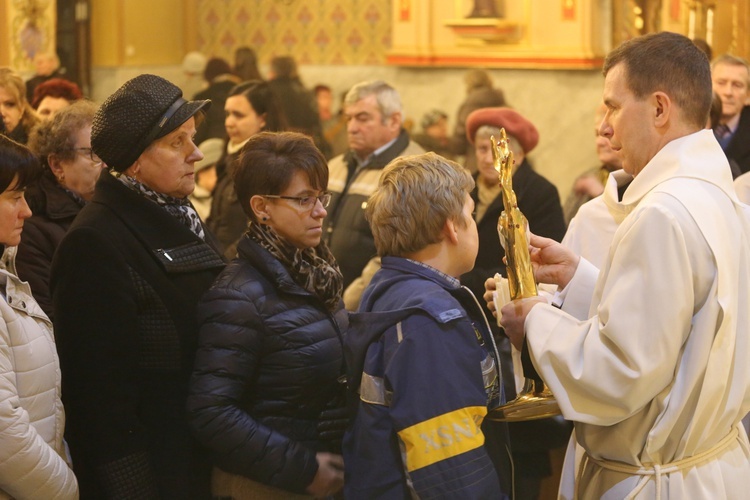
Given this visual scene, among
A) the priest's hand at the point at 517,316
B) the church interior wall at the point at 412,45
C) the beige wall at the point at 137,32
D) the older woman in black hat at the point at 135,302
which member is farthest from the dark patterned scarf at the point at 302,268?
the beige wall at the point at 137,32

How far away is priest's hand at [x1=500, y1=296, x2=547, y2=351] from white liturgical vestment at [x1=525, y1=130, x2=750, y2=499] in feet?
0.18

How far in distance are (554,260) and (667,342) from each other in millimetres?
770

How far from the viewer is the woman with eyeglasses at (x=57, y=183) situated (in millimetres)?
3715

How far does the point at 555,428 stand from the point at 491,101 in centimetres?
468

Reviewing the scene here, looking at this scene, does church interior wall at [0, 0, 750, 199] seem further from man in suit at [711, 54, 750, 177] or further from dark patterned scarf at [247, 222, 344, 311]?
dark patterned scarf at [247, 222, 344, 311]

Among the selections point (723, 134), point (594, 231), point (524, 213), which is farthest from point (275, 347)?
point (723, 134)

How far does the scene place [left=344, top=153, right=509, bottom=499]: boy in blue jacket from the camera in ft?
8.53

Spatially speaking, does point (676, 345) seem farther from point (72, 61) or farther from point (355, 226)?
point (72, 61)

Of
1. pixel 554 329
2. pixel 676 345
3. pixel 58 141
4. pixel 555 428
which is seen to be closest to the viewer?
pixel 676 345

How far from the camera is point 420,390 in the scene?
2.60 m

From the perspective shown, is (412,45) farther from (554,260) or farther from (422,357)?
(422,357)

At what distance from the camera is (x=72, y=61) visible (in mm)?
12195

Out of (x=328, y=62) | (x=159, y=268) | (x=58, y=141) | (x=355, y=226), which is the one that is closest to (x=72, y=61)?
(x=328, y=62)

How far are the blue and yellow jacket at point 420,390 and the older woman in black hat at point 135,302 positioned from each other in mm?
529
